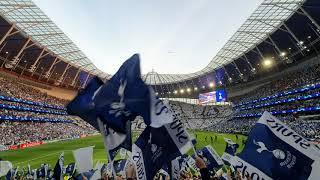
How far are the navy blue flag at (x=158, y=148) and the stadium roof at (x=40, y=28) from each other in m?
57.9

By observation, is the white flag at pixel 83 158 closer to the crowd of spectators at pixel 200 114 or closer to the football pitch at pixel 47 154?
the football pitch at pixel 47 154

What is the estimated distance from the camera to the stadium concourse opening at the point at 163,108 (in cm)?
736

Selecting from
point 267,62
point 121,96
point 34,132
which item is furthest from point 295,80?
point 121,96

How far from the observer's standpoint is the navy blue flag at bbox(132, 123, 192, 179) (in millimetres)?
7637

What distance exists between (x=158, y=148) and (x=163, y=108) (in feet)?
3.62

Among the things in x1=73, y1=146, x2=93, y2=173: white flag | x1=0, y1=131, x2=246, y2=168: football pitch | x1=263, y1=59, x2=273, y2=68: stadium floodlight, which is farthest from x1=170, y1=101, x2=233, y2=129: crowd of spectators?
x1=73, y1=146, x2=93, y2=173: white flag

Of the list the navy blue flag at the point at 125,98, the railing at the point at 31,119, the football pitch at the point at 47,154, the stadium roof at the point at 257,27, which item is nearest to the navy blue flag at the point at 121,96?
the navy blue flag at the point at 125,98

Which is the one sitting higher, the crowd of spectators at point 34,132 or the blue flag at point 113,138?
the crowd of spectators at point 34,132

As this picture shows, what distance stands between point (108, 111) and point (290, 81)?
76.6 meters

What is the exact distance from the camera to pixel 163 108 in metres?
7.45

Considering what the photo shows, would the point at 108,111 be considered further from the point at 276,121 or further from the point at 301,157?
the point at 301,157

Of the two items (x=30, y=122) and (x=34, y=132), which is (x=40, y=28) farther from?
(x=34, y=132)

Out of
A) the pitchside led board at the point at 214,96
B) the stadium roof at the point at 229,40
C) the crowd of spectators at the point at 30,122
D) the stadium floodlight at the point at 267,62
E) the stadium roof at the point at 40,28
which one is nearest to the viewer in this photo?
the stadium roof at the point at 229,40

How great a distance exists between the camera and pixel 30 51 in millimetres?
80938
